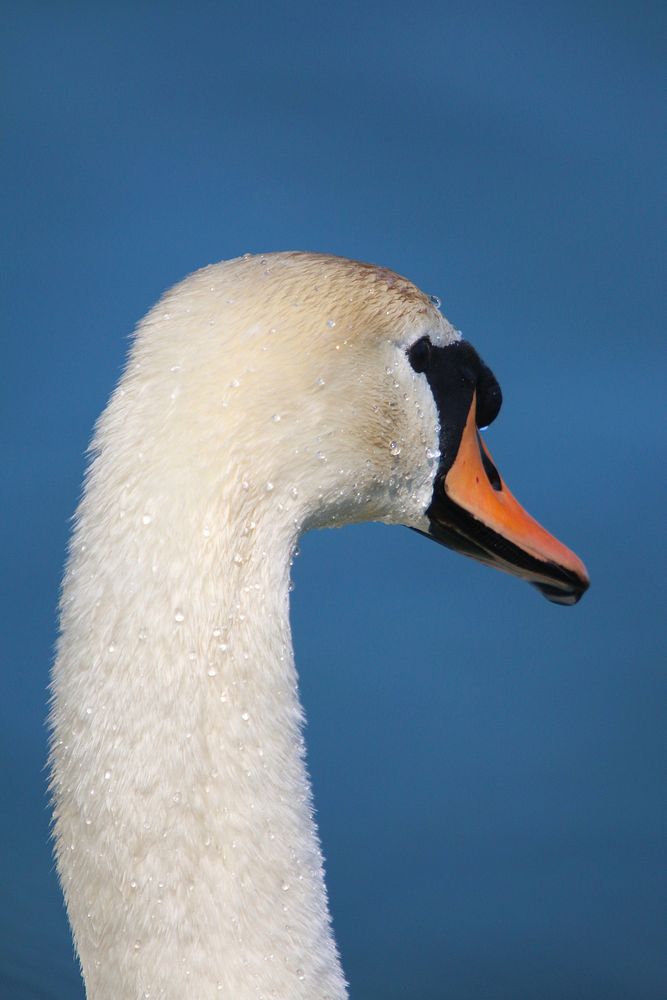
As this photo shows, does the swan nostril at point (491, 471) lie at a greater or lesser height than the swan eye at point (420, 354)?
lesser

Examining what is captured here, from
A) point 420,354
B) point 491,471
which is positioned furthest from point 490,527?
point 420,354

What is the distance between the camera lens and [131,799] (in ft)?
3.51

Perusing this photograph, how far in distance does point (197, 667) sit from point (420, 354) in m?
0.43

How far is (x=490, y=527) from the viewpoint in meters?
1.48

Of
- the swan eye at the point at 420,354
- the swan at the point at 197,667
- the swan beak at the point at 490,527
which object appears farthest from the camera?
the swan beak at the point at 490,527

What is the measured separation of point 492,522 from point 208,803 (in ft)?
1.71

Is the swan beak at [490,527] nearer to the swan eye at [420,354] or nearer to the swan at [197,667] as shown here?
the swan eye at [420,354]

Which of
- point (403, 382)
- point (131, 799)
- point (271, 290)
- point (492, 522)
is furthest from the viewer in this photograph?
point (492, 522)

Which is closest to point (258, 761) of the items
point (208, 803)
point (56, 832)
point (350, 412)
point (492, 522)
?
point (208, 803)

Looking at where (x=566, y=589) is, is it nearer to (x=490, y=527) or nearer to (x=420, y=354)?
(x=490, y=527)

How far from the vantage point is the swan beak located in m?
1.46

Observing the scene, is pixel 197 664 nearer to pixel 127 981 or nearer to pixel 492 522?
pixel 127 981

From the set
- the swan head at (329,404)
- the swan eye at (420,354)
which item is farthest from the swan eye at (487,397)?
the swan eye at (420,354)

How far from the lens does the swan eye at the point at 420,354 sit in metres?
1.34
